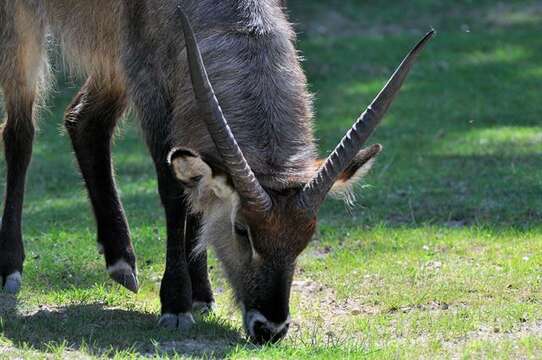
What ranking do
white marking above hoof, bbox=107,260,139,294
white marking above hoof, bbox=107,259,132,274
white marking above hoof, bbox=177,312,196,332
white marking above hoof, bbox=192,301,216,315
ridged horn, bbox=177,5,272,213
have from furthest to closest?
1. white marking above hoof, bbox=107,259,132,274
2. white marking above hoof, bbox=107,260,139,294
3. white marking above hoof, bbox=192,301,216,315
4. white marking above hoof, bbox=177,312,196,332
5. ridged horn, bbox=177,5,272,213

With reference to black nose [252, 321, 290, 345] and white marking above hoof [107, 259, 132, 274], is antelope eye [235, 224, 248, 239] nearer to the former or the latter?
black nose [252, 321, 290, 345]

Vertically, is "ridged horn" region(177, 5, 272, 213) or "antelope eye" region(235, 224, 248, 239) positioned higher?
"ridged horn" region(177, 5, 272, 213)

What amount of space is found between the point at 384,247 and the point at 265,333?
2788 millimetres

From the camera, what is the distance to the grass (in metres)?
6.78

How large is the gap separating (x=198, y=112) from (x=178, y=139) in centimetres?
27

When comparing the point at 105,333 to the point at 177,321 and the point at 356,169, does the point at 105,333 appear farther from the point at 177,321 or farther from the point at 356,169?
the point at 356,169

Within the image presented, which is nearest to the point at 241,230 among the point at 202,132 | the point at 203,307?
the point at 202,132

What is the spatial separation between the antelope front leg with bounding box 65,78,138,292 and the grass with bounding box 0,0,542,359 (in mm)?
357

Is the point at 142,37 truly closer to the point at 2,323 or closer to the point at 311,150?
the point at 311,150

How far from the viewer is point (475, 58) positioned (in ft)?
58.1

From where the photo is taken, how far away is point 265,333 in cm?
642

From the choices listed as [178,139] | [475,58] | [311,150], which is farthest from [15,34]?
[475,58]

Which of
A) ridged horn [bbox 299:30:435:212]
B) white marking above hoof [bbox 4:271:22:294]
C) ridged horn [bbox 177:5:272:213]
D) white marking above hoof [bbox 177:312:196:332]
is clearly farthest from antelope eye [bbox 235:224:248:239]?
white marking above hoof [bbox 4:271:22:294]

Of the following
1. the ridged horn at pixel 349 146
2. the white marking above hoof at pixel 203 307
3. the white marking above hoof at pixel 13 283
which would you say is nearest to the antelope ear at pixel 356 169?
the ridged horn at pixel 349 146
